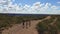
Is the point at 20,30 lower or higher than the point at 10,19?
lower

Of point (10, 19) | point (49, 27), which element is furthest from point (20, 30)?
point (49, 27)

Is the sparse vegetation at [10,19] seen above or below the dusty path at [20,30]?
above

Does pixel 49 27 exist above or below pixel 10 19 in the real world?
below

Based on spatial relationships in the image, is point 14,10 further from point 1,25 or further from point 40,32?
point 40,32

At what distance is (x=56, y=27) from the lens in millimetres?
2588

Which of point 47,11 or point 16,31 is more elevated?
point 47,11

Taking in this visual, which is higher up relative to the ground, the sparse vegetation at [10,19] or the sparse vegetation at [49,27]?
the sparse vegetation at [10,19]

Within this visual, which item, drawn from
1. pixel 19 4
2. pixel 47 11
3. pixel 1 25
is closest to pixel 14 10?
pixel 19 4

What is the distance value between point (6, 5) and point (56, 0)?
79 cm

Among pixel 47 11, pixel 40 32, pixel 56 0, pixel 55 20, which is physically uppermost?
pixel 56 0

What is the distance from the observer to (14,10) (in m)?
2.54

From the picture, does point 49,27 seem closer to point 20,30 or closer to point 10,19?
point 20,30

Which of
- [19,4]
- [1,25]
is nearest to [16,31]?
[1,25]

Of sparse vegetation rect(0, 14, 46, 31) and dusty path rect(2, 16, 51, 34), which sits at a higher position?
sparse vegetation rect(0, 14, 46, 31)
